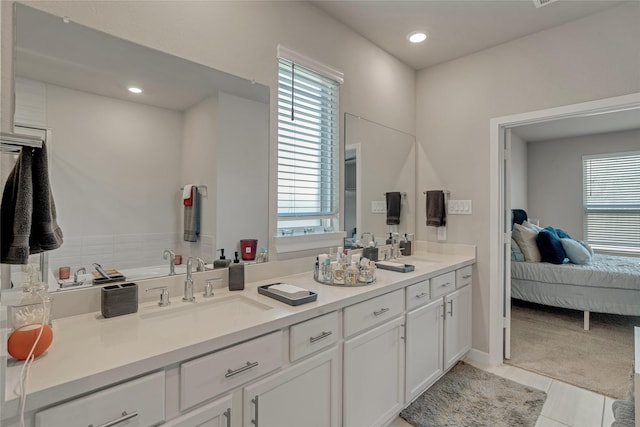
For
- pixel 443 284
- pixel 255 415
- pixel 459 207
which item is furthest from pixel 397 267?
pixel 255 415

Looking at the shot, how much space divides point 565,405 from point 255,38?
304 cm

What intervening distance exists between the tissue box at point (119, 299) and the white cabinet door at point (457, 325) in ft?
6.54

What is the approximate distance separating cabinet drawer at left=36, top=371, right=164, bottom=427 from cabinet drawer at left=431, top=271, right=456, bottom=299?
177 cm

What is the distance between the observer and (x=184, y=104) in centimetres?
162

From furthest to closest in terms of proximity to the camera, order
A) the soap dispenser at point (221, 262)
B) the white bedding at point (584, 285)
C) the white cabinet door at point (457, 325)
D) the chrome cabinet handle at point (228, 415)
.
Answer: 1. the white bedding at point (584, 285)
2. the white cabinet door at point (457, 325)
3. the soap dispenser at point (221, 262)
4. the chrome cabinet handle at point (228, 415)

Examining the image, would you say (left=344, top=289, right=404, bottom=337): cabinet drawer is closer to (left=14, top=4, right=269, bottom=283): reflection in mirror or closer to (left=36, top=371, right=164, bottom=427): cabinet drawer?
(left=14, top=4, right=269, bottom=283): reflection in mirror

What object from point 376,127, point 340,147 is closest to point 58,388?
point 340,147

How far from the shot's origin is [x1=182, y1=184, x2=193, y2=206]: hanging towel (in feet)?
5.32

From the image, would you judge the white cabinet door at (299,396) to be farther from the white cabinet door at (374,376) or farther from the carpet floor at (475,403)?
the carpet floor at (475,403)

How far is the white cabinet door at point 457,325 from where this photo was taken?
2373mm

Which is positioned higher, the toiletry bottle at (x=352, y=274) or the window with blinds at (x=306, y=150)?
the window with blinds at (x=306, y=150)

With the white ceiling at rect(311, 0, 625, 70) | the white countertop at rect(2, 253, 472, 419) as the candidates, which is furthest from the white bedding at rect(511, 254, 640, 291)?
the white countertop at rect(2, 253, 472, 419)

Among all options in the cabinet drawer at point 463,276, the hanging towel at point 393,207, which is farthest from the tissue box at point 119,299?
the cabinet drawer at point 463,276

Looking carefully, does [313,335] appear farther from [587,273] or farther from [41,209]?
[587,273]
